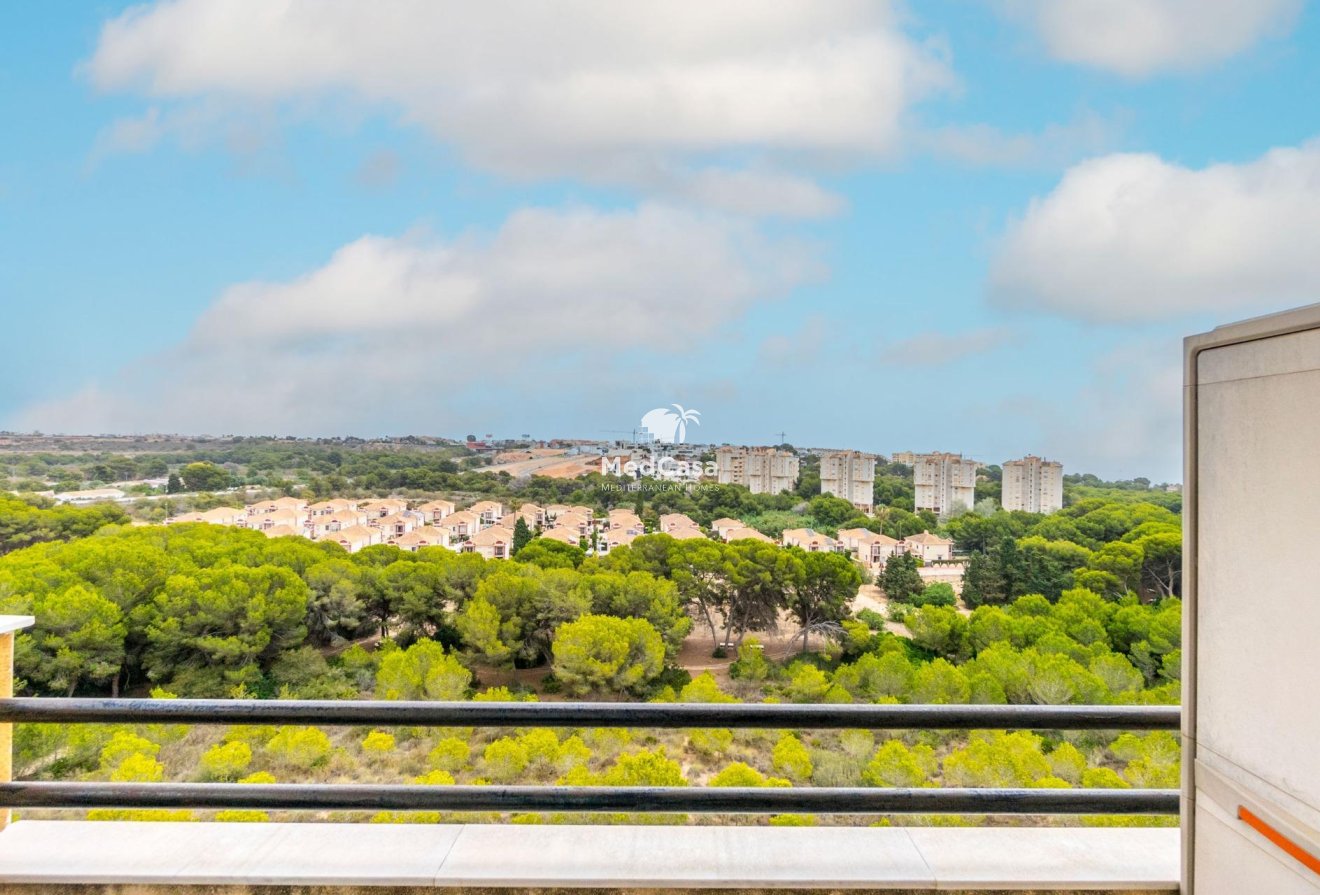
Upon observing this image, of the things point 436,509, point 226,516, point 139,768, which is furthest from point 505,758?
point 226,516

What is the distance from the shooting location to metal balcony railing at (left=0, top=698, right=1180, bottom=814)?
1.30 m

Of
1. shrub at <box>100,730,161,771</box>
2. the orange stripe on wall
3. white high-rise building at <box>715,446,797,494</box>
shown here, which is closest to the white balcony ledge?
the orange stripe on wall

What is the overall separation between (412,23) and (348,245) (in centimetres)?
260

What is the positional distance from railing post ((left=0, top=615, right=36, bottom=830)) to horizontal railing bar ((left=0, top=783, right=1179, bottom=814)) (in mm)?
115

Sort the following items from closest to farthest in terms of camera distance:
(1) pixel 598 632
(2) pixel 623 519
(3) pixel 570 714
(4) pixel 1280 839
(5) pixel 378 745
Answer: (4) pixel 1280 839
(3) pixel 570 714
(5) pixel 378 745
(1) pixel 598 632
(2) pixel 623 519

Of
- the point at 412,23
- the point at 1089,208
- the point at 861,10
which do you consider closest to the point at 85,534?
the point at 412,23

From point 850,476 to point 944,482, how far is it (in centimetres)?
57

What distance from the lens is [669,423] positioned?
17.6ft

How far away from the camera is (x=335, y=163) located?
19.2 feet

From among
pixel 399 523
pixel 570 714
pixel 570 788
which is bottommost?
pixel 570 788

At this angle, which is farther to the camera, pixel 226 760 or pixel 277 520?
pixel 277 520

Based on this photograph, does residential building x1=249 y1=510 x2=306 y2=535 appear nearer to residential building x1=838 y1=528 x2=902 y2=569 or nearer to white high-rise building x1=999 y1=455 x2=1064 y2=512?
residential building x1=838 y1=528 x2=902 y2=569

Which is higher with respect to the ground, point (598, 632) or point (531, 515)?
point (531, 515)

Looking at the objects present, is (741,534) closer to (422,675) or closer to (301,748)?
(422,675)
